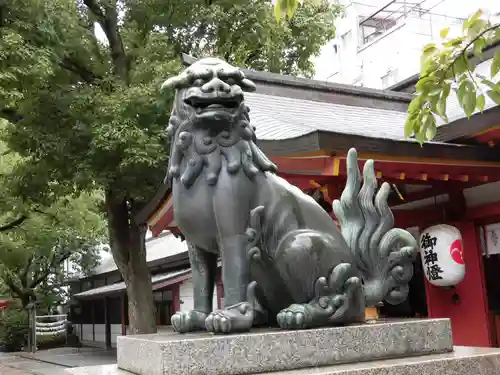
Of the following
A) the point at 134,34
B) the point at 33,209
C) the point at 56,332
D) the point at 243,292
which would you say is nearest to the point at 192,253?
the point at 243,292

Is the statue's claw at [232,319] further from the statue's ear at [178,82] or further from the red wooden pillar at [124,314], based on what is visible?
the red wooden pillar at [124,314]

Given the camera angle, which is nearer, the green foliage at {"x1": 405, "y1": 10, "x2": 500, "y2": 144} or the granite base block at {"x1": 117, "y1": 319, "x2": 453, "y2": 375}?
the granite base block at {"x1": 117, "y1": 319, "x2": 453, "y2": 375}

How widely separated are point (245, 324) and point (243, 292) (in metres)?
0.18

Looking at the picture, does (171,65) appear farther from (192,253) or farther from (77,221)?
(192,253)

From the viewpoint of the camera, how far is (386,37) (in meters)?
24.5

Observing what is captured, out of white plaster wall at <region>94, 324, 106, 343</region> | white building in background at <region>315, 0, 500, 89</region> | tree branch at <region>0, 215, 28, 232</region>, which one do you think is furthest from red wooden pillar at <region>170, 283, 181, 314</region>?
white building in background at <region>315, 0, 500, 89</region>

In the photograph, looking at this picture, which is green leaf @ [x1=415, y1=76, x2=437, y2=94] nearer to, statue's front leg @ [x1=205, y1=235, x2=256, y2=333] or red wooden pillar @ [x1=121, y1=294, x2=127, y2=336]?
statue's front leg @ [x1=205, y1=235, x2=256, y2=333]

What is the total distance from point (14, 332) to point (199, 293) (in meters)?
24.4

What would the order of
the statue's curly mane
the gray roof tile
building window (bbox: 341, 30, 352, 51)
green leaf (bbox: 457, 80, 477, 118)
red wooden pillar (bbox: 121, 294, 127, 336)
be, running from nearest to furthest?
the statue's curly mane
green leaf (bbox: 457, 80, 477, 118)
the gray roof tile
red wooden pillar (bbox: 121, 294, 127, 336)
building window (bbox: 341, 30, 352, 51)

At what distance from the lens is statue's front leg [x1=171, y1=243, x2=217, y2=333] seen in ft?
10.2

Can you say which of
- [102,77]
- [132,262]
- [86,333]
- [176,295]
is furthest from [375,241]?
[86,333]

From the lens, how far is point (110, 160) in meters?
10.4

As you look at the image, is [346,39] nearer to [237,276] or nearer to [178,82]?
[178,82]

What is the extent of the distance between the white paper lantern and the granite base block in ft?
15.7
